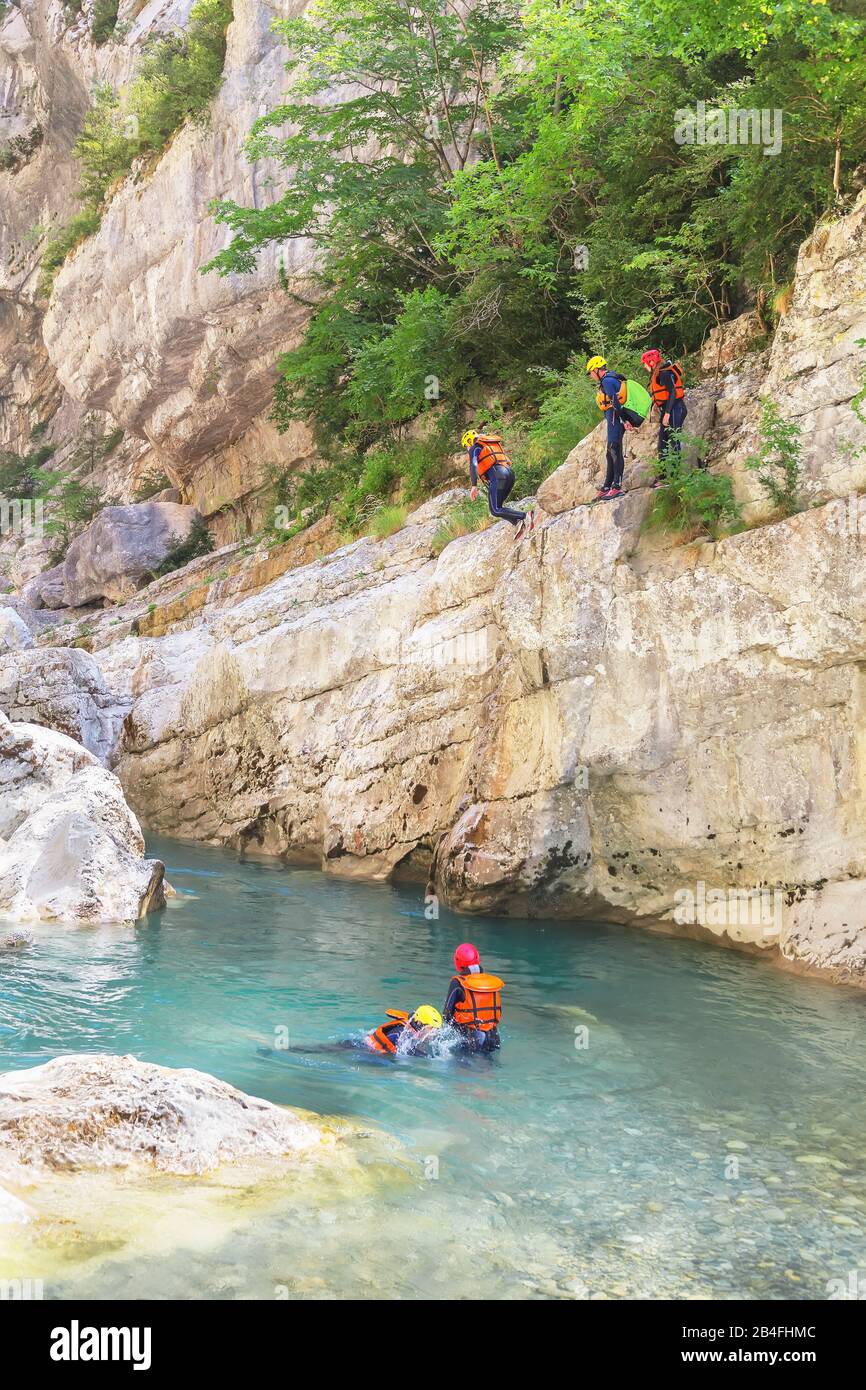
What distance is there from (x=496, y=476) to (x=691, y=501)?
11.0 feet

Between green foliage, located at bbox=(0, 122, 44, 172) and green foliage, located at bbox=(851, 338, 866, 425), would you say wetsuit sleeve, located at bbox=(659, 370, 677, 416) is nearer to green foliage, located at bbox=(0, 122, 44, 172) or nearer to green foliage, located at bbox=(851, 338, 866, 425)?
green foliage, located at bbox=(851, 338, 866, 425)

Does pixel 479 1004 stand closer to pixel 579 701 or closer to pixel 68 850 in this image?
pixel 579 701

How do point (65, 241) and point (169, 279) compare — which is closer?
point (169, 279)

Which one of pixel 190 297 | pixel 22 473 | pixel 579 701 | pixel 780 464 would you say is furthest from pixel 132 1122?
pixel 22 473

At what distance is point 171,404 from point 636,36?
19.6 meters

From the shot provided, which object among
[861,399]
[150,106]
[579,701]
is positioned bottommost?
[579,701]

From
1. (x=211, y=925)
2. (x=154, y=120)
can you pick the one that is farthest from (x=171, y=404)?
(x=211, y=925)

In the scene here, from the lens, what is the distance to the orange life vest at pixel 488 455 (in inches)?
622

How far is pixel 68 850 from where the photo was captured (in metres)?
13.9

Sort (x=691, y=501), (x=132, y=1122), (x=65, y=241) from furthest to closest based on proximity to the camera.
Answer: (x=65, y=241)
(x=691, y=501)
(x=132, y=1122)

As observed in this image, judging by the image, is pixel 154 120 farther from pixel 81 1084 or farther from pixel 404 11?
pixel 81 1084

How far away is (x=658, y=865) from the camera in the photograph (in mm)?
13219

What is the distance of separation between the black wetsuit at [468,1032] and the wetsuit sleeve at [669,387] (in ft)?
26.6

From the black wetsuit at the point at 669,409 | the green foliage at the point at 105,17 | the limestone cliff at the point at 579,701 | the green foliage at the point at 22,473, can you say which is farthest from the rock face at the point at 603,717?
the green foliage at the point at 105,17
